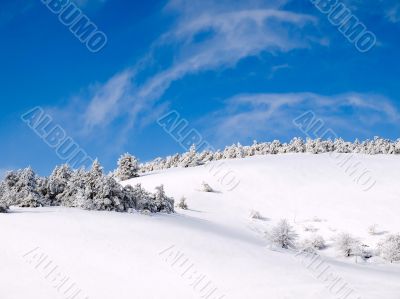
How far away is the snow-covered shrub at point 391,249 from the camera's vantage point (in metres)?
38.6

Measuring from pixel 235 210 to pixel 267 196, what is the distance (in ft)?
23.9

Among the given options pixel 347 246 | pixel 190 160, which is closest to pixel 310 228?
pixel 347 246

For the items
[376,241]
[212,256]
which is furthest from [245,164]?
[212,256]

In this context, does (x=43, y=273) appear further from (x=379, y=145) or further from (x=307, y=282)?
(x=379, y=145)

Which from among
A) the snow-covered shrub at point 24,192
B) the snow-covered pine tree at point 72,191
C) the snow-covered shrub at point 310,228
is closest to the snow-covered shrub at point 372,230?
the snow-covered shrub at point 310,228

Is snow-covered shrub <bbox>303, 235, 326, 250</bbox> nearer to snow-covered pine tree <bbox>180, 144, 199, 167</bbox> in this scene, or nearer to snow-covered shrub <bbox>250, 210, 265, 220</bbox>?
snow-covered shrub <bbox>250, 210, 265, 220</bbox>

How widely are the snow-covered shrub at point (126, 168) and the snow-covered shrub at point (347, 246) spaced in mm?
36393

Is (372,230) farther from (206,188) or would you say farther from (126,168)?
(126,168)

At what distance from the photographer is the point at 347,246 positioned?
40.3 meters

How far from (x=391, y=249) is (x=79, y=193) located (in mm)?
25049

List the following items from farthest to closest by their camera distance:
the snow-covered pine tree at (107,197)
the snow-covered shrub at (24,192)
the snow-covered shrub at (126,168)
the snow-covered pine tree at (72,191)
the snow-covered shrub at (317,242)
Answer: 1. the snow-covered shrub at (126,168)
2. the snow-covered shrub at (317,242)
3. the snow-covered pine tree at (72,191)
4. the snow-covered pine tree at (107,197)
5. the snow-covered shrub at (24,192)

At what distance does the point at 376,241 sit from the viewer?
145 feet

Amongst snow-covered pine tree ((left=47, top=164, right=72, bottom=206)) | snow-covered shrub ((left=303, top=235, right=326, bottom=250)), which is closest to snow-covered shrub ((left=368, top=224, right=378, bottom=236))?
snow-covered shrub ((left=303, top=235, right=326, bottom=250))

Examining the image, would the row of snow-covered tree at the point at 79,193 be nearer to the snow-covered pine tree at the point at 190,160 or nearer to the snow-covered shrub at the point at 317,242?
the snow-covered shrub at the point at 317,242
